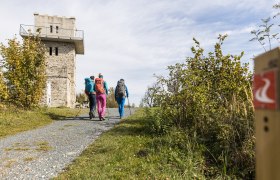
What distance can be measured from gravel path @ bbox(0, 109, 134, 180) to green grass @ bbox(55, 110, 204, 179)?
1.37 feet

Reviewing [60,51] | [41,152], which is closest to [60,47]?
[60,51]

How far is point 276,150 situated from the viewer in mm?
1214

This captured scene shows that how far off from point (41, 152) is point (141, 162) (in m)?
2.91

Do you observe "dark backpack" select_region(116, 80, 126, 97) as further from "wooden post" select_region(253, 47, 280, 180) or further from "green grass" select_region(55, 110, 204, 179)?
"wooden post" select_region(253, 47, 280, 180)

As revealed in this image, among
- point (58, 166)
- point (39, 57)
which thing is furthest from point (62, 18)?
point (58, 166)

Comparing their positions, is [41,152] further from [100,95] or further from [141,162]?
[100,95]

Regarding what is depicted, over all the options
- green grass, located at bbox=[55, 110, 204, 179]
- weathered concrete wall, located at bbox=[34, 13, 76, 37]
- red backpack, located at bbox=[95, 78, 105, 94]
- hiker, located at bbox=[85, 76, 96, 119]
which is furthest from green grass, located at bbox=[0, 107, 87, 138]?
weathered concrete wall, located at bbox=[34, 13, 76, 37]

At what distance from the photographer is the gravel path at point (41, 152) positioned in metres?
5.01

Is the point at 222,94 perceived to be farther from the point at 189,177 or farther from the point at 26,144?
the point at 26,144

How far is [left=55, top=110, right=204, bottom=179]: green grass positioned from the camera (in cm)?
437

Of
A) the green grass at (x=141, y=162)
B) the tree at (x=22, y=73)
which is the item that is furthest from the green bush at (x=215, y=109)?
the tree at (x=22, y=73)

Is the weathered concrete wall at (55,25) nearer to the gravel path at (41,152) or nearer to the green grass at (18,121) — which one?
the green grass at (18,121)

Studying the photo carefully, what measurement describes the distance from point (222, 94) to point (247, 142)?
1.81 metres

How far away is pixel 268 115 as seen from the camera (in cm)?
128
